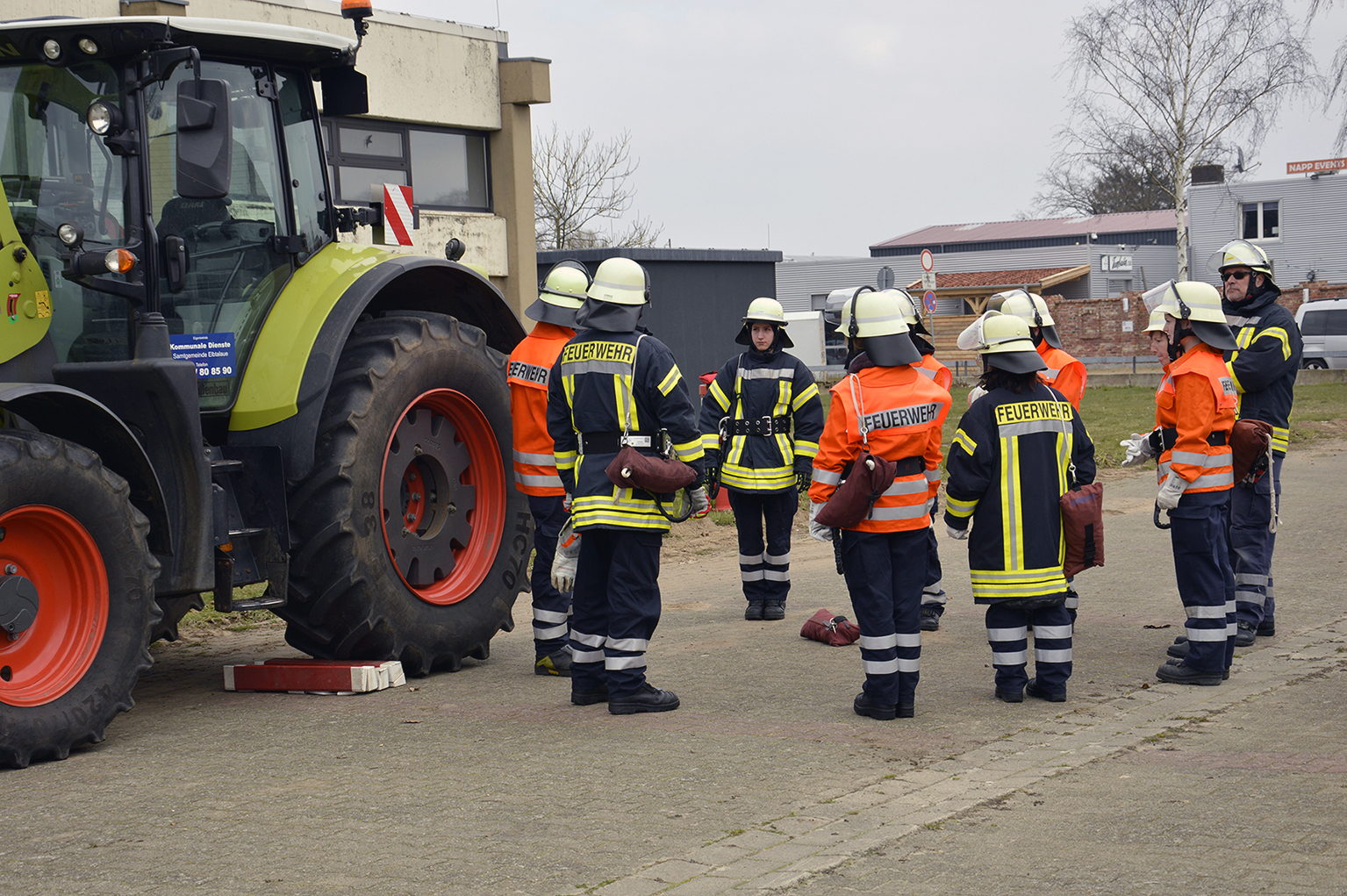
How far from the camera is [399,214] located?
34.8ft

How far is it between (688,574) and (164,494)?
Answer: 5.80 m

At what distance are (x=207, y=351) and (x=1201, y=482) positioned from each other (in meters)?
4.88

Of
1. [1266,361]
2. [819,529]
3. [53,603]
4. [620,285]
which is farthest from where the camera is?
[1266,361]

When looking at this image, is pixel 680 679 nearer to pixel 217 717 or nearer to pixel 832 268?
pixel 217 717

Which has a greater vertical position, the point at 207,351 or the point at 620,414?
the point at 207,351

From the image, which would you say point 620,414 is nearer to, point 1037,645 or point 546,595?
point 546,595

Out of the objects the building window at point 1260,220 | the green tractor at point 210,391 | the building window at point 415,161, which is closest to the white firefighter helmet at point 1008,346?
the green tractor at point 210,391

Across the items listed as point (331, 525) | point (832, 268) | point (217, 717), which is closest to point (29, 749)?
point (217, 717)

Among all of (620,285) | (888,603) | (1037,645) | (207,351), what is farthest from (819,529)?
(207,351)

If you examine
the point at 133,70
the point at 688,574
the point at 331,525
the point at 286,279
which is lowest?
the point at 688,574

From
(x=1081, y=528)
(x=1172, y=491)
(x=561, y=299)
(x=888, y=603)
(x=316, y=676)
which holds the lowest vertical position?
(x=316, y=676)

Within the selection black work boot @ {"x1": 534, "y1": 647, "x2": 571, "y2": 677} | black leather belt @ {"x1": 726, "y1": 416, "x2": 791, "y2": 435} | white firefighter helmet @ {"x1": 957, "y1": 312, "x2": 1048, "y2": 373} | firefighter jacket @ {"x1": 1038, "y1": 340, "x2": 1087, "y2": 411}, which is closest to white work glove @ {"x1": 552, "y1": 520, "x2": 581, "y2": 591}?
black work boot @ {"x1": 534, "y1": 647, "x2": 571, "y2": 677}

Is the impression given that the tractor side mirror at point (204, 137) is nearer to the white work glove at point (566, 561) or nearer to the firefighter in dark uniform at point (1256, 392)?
the white work glove at point (566, 561)

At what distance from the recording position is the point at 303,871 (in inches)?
172
